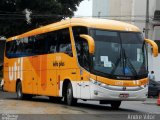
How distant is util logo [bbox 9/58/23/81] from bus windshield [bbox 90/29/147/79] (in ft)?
30.4

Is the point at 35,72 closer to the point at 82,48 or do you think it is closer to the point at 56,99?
the point at 56,99

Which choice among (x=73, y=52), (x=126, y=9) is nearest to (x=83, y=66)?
(x=73, y=52)

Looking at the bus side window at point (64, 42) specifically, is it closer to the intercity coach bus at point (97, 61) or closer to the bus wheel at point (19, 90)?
the intercity coach bus at point (97, 61)

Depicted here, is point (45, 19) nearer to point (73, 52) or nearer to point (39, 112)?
point (73, 52)

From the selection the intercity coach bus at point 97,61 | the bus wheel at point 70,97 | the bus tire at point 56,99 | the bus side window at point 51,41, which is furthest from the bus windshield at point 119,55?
the bus tire at point 56,99

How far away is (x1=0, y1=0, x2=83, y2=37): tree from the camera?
4866cm

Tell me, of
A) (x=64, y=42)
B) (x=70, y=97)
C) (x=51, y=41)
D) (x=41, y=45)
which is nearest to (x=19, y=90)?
(x=41, y=45)

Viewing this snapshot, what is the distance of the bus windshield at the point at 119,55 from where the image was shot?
19.6 meters

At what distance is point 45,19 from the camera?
4906 centimetres

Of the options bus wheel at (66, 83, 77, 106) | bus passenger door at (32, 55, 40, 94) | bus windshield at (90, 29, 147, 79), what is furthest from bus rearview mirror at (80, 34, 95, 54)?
bus passenger door at (32, 55, 40, 94)

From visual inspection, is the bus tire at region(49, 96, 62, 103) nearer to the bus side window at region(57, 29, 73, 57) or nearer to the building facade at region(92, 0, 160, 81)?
the bus side window at region(57, 29, 73, 57)

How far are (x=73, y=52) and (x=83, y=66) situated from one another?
1.00 meters

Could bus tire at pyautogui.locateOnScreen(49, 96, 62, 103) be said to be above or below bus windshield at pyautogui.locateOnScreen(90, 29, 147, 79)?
below

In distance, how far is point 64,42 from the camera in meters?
21.9
